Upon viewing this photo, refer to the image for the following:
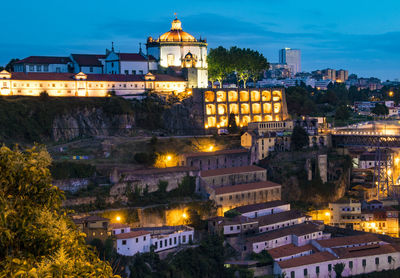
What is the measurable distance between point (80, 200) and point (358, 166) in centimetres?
3226

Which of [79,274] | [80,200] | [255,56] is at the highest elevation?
[255,56]

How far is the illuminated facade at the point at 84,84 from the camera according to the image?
192 ft

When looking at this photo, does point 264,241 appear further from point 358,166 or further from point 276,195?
point 358,166

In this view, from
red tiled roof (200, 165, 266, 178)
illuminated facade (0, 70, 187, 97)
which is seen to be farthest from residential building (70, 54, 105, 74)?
red tiled roof (200, 165, 266, 178)

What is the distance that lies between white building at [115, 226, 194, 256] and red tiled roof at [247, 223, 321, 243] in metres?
4.55

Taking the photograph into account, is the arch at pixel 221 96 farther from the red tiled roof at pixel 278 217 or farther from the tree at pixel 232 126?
the red tiled roof at pixel 278 217

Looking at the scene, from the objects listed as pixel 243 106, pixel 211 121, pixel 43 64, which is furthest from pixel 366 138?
pixel 43 64

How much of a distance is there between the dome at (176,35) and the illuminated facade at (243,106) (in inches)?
365

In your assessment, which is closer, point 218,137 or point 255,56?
point 218,137

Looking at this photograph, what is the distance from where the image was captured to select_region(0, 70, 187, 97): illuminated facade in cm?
5862

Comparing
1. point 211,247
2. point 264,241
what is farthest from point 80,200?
point 264,241

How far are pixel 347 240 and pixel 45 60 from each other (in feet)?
143

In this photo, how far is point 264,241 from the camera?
38938 millimetres

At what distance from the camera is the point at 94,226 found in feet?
118
